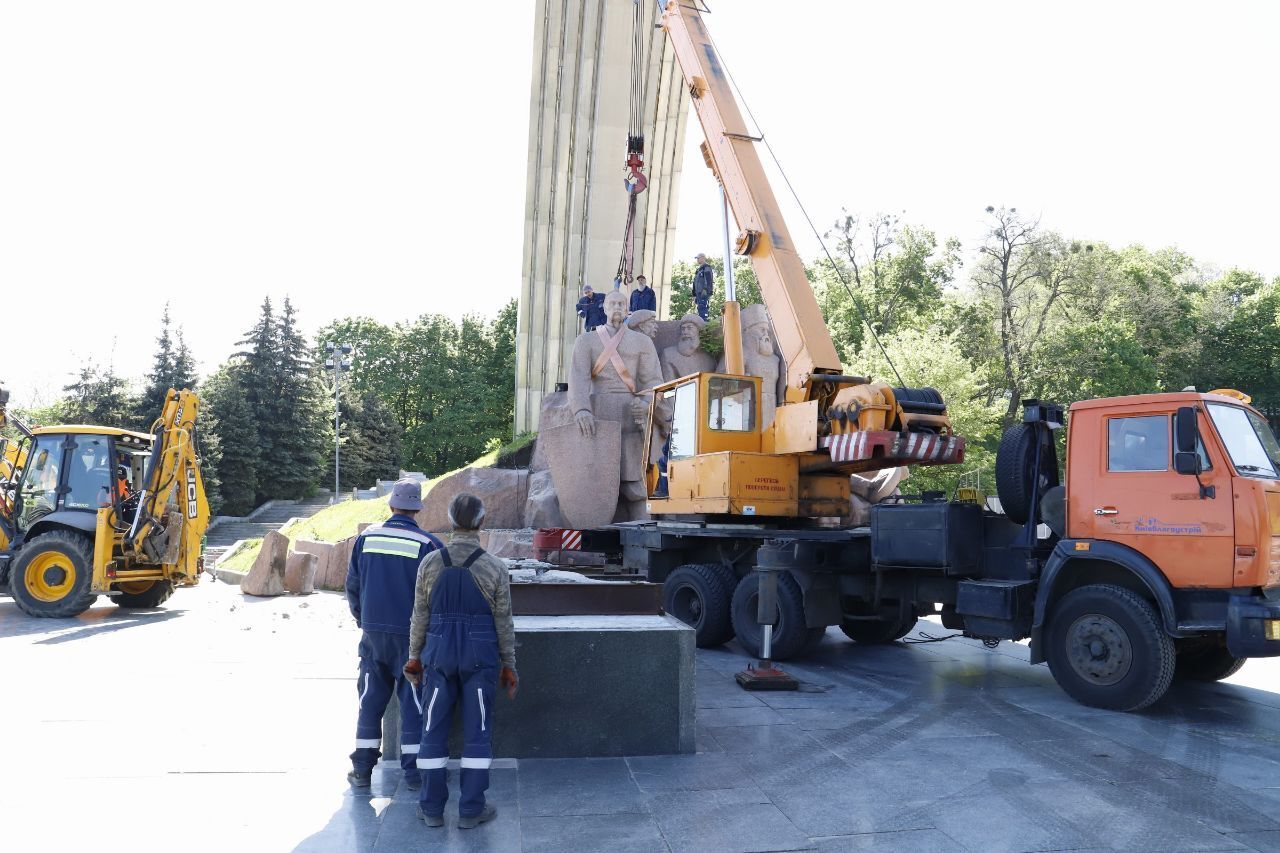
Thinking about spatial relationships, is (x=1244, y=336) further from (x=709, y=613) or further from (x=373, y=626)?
(x=373, y=626)

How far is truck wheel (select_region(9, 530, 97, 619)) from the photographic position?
1287 centimetres

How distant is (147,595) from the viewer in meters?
14.3

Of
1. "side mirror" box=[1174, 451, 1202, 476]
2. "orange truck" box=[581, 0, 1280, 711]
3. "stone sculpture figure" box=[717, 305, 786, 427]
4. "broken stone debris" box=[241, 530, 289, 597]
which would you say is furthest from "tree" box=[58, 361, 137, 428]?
"side mirror" box=[1174, 451, 1202, 476]

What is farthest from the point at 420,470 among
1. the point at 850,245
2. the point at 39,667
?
the point at 39,667

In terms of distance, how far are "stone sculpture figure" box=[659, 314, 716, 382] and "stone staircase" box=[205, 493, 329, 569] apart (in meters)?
20.8

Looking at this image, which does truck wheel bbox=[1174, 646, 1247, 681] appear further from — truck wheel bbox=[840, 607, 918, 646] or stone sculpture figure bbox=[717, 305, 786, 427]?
stone sculpture figure bbox=[717, 305, 786, 427]

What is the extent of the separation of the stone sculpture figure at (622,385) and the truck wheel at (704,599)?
5874 mm

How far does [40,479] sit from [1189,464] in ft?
48.3

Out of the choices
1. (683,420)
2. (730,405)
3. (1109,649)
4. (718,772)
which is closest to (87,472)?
(683,420)

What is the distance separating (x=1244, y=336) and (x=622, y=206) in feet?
104

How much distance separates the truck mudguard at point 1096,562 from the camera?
7.07m

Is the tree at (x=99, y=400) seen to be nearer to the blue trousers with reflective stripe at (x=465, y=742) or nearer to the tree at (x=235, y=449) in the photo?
the tree at (x=235, y=449)

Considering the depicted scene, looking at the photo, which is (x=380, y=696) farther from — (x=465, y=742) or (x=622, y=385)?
(x=622, y=385)

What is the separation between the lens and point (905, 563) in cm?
872
